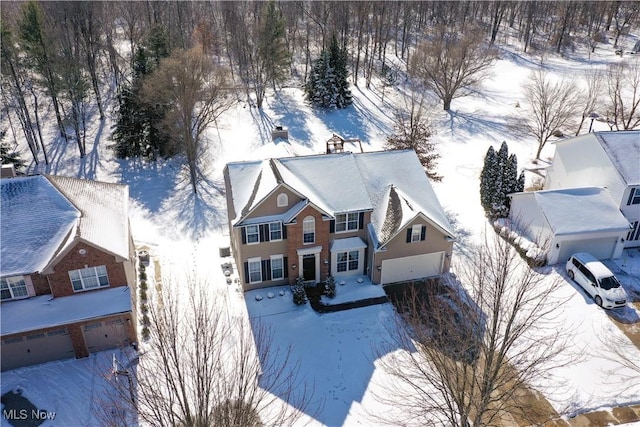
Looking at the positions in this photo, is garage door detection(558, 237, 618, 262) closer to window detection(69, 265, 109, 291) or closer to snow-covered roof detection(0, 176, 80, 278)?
window detection(69, 265, 109, 291)

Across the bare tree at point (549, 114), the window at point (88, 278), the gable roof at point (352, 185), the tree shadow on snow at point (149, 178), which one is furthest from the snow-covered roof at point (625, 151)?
the tree shadow on snow at point (149, 178)

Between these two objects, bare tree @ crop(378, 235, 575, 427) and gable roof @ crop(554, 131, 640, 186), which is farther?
gable roof @ crop(554, 131, 640, 186)

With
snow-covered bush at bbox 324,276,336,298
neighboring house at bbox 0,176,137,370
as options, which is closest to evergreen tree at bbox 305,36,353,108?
snow-covered bush at bbox 324,276,336,298

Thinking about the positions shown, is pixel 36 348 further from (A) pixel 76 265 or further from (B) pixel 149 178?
(B) pixel 149 178

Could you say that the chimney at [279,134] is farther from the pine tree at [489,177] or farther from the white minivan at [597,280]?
the white minivan at [597,280]

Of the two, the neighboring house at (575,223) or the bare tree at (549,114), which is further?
the bare tree at (549,114)

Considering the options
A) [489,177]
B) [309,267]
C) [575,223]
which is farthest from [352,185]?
[575,223]
